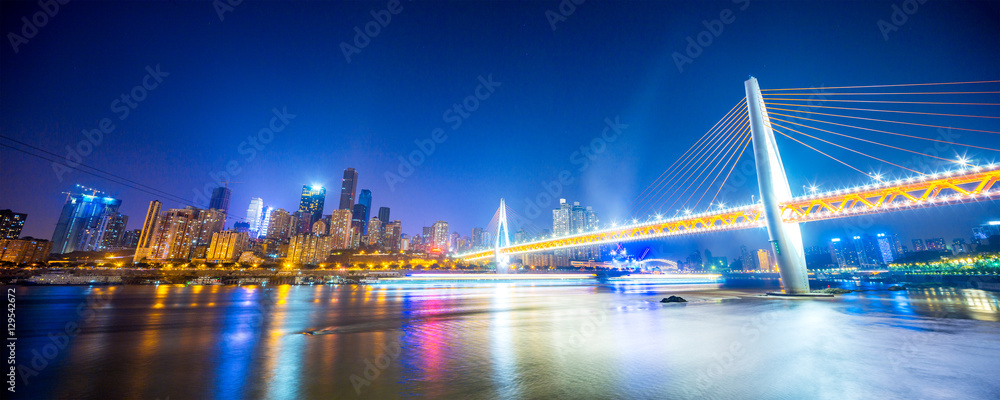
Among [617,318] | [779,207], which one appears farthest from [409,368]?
[779,207]

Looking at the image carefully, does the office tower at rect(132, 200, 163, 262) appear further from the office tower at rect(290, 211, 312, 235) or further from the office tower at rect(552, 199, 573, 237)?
the office tower at rect(552, 199, 573, 237)

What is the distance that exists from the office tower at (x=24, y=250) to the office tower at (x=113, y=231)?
45.1 meters

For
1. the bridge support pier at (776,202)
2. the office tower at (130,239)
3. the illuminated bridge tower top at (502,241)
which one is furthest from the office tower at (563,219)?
the office tower at (130,239)

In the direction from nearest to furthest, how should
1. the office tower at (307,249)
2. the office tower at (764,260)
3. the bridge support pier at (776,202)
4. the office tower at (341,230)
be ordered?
the bridge support pier at (776,202), the office tower at (307,249), the office tower at (341,230), the office tower at (764,260)

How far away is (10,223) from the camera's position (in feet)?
254

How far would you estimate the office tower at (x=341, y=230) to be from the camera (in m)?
147

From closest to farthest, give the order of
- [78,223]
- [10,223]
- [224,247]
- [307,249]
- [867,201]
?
[867,201] → [10,223] → [78,223] → [224,247] → [307,249]

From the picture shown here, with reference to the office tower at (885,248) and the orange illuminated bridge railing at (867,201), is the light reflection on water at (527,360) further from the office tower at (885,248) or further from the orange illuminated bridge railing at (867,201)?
the office tower at (885,248)

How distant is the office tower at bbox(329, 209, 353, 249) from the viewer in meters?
147

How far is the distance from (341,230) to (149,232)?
5951 centimetres

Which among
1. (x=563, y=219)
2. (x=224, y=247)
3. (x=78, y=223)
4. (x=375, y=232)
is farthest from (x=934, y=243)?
(x=78, y=223)

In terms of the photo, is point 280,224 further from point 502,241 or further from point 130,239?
point 502,241

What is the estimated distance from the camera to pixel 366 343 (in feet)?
33.9

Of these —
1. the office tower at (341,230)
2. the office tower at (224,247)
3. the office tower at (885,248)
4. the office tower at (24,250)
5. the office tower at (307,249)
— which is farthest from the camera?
the office tower at (885,248)
